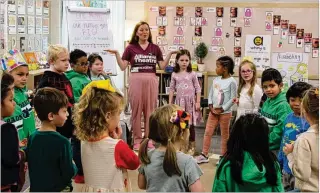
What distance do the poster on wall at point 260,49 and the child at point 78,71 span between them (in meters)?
3.23

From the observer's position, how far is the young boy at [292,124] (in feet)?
8.09

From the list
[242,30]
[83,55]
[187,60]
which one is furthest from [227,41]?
[83,55]

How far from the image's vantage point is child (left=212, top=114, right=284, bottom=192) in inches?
71.4

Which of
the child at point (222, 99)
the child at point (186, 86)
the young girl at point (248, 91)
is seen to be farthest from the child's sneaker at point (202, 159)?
the young girl at point (248, 91)

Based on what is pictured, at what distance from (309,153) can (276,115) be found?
93 centimetres

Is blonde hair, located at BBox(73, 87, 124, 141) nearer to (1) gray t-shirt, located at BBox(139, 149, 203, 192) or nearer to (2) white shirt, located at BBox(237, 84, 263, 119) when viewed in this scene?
(1) gray t-shirt, located at BBox(139, 149, 203, 192)

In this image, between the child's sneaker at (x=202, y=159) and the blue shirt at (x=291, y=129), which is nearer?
the blue shirt at (x=291, y=129)

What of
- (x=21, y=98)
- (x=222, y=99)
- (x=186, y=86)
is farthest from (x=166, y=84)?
(x=21, y=98)

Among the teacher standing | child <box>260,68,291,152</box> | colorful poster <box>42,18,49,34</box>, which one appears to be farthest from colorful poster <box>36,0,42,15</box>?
child <box>260,68,291,152</box>

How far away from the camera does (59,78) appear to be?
289 centimetres

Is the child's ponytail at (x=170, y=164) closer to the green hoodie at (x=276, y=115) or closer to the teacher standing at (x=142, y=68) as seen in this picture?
the green hoodie at (x=276, y=115)

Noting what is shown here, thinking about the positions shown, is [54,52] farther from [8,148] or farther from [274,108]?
[274,108]

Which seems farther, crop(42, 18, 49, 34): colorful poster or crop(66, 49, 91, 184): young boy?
crop(42, 18, 49, 34): colorful poster

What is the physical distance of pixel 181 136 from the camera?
74.2 inches
